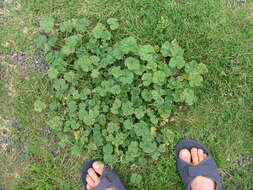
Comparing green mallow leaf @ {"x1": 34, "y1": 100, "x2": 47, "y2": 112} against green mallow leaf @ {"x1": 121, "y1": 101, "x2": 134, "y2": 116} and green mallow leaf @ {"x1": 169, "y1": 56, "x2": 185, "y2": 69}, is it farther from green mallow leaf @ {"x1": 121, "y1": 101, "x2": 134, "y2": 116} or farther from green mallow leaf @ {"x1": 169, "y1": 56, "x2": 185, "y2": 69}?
green mallow leaf @ {"x1": 169, "y1": 56, "x2": 185, "y2": 69}

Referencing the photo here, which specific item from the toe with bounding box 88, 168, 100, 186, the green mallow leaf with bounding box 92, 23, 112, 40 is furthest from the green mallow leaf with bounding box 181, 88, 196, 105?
the toe with bounding box 88, 168, 100, 186

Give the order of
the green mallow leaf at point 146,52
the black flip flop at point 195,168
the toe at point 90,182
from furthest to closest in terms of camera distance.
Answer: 1. the toe at point 90,182
2. the black flip flop at point 195,168
3. the green mallow leaf at point 146,52

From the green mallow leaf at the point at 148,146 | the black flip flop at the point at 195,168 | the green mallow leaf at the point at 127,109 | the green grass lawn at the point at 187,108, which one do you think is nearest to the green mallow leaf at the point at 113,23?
the green grass lawn at the point at 187,108

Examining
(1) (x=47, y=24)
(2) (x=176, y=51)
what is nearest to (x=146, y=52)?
(2) (x=176, y=51)

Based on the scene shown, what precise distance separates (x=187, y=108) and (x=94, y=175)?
108 centimetres

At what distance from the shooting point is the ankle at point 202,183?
3250mm

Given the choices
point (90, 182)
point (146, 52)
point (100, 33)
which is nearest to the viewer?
point (146, 52)

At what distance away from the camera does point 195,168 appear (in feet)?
10.8

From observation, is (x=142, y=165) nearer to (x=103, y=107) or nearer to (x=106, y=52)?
(x=103, y=107)

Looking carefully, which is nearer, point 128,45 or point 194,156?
point 128,45

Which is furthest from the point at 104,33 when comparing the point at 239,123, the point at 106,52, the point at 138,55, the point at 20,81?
the point at 239,123

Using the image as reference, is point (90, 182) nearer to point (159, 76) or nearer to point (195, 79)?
point (159, 76)

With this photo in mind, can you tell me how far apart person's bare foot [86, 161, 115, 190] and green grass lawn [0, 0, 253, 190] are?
115 mm

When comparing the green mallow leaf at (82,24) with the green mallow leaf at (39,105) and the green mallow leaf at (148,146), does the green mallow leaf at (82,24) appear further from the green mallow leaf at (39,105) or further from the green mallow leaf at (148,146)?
the green mallow leaf at (148,146)
